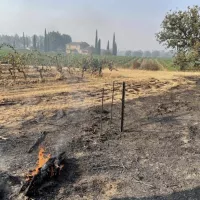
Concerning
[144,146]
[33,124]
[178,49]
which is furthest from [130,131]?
[178,49]

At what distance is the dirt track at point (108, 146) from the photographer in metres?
8.41

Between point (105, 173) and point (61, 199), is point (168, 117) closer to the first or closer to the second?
point (105, 173)

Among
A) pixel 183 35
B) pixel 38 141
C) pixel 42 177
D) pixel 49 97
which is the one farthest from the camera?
pixel 183 35

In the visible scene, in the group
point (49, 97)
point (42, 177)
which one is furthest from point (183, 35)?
point (42, 177)

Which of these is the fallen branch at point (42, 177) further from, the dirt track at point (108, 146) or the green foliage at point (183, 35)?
the green foliage at point (183, 35)

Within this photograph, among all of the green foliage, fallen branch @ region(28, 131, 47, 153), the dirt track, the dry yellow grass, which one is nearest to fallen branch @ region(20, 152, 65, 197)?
the dirt track

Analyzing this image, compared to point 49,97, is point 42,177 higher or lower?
lower

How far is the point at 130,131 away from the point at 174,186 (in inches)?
185

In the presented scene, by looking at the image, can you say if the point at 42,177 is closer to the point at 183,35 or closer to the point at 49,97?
the point at 49,97

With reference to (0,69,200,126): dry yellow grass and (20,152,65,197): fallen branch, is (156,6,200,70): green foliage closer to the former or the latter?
(0,69,200,126): dry yellow grass

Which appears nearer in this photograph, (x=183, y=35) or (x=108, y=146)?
(x=108, y=146)

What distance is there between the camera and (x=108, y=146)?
11.3m

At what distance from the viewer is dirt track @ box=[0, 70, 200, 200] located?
27.6ft

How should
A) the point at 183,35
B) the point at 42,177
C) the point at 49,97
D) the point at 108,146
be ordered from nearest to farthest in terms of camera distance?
the point at 42,177 → the point at 108,146 → the point at 49,97 → the point at 183,35
